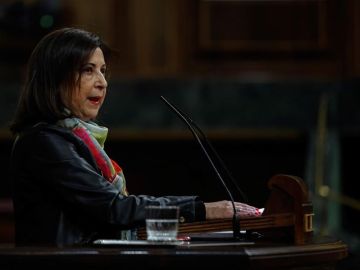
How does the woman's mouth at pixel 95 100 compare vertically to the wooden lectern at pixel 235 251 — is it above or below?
above

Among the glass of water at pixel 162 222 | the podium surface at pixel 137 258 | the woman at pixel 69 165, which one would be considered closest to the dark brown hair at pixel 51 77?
the woman at pixel 69 165

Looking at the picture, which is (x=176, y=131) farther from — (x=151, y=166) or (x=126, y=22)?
(x=126, y=22)

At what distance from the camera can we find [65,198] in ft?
8.73

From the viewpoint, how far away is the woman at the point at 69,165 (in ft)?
8.72

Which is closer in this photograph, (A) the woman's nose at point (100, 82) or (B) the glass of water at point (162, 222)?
(B) the glass of water at point (162, 222)

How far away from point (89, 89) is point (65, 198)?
15.7 inches

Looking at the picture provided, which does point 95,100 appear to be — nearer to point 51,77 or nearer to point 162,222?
point 51,77

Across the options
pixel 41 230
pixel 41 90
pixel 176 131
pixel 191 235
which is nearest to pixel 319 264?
pixel 191 235

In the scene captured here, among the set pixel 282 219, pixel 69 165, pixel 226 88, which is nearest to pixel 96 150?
pixel 69 165

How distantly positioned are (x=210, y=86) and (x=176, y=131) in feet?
1.05

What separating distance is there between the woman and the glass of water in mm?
138

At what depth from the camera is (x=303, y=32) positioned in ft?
19.6

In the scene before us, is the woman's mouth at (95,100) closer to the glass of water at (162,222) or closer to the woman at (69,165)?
the woman at (69,165)

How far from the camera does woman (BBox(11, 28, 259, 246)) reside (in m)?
2.66
